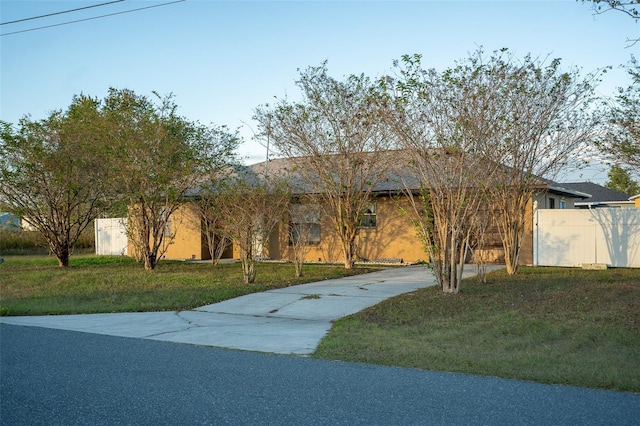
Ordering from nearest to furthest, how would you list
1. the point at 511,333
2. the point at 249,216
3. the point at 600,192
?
the point at 511,333 → the point at 249,216 → the point at 600,192

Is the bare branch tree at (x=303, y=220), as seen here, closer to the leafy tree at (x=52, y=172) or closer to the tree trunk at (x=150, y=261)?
the tree trunk at (x=150, y=261)

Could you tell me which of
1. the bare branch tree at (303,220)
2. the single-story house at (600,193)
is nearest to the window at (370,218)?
the bare branch tree at (303,220)

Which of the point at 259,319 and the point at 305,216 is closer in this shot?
the point at 259,319

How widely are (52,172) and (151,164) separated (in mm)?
4149

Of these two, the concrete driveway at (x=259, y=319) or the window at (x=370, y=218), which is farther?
the window at (x=370, y=218)

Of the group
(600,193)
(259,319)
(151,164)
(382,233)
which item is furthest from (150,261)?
(600,193)

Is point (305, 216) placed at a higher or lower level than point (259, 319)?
higher

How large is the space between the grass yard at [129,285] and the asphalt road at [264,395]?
16.7 feet

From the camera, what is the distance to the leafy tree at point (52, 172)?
822 inches

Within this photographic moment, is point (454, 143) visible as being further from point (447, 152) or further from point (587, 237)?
point (587, 237)

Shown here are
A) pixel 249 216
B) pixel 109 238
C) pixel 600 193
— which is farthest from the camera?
pixel 600 193

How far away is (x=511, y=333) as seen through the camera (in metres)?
9.50

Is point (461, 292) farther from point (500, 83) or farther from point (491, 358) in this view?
point (491, 358)

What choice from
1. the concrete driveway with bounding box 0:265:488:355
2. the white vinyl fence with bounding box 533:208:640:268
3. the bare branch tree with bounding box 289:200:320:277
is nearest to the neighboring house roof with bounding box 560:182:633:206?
the white vinyl fence with bounding box 533:208:640:268
